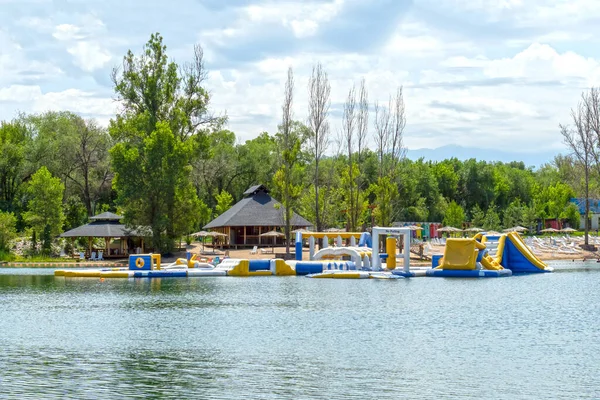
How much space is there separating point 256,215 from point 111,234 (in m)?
15.1

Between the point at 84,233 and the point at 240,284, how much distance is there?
75.4ft

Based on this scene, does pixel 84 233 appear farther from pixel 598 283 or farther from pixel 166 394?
pixel 166 394

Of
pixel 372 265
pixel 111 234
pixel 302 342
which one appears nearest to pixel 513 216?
pixel 111 234

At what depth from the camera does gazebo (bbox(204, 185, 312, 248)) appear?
241 ft

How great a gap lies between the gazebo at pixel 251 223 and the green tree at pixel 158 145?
7274 millimetres

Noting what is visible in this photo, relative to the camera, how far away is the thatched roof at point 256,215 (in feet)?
240

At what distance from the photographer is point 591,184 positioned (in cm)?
11131

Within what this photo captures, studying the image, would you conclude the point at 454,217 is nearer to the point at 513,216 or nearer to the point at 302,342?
the point at 513,216

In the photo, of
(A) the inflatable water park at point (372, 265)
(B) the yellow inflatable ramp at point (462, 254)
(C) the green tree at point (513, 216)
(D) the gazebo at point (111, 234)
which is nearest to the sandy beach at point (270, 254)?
(D) the gazebo at point (111, 234)

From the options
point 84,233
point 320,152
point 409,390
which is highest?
point 320,152

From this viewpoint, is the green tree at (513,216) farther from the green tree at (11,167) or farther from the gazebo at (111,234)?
the green tree at (11,167)

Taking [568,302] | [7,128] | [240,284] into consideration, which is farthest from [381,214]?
[7,128]

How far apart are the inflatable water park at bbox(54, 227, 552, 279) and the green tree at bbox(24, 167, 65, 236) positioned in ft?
59.9

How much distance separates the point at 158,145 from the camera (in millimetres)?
62188
